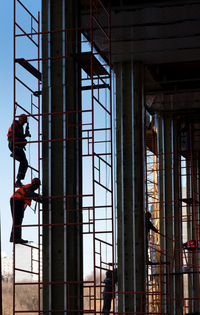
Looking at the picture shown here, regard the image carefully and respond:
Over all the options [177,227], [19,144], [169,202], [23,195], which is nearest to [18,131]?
[19,144]

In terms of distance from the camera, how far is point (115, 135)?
85.4 feet

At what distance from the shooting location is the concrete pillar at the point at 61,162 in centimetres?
1647

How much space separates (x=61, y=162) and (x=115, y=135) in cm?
937

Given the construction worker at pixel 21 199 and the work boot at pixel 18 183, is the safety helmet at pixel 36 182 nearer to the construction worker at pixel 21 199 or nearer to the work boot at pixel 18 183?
the construction worker at pixel 21 199

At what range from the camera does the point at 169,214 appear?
3253 centimetres

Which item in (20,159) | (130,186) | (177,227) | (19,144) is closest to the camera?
(19,144)

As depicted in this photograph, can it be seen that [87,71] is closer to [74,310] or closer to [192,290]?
[74,310]

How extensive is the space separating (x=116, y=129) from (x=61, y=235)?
10.1 m

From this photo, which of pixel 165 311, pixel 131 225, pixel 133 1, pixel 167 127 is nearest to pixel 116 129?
pixel 131 225

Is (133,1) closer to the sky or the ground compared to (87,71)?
closer to the sky

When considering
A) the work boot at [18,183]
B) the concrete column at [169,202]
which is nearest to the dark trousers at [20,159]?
the work boot at [18,183]

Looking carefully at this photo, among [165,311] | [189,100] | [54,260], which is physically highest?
[189,100]

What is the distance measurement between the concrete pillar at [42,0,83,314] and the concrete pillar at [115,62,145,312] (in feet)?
27.1

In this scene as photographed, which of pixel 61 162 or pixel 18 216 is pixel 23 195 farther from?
pixel 61 162
